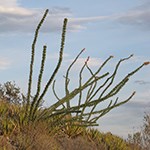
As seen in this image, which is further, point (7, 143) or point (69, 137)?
point (69, 137)

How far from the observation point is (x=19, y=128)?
12.8 m

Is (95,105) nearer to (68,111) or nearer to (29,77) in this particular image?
(68,111)

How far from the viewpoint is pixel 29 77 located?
45.4 ft

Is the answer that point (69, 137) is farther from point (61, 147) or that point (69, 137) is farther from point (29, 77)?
point (29, 77)

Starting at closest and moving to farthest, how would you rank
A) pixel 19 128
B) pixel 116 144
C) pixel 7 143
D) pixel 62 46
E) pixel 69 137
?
pixel 7 143 → pixel 19 128 → pixel 62 46 → pixel 69 137 → pixel 116 144

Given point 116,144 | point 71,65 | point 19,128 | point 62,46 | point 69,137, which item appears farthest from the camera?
point 116,144

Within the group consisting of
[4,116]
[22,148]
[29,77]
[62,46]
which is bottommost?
[22,148]

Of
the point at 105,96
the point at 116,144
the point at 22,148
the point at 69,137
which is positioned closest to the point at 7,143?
the point at 22,148

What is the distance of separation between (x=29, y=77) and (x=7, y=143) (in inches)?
102

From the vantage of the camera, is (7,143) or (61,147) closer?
(7,143)

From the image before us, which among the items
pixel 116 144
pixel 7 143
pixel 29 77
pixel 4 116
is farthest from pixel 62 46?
pixel 116 144

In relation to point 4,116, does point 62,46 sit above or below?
above

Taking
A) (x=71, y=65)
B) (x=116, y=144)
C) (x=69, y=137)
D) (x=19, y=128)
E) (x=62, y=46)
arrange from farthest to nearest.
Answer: (x=116, y=144), (x=71, y=65), (x=69, y=137), (x=62, y=46), (x=19, y=128)

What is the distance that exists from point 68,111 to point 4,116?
6.75ft
